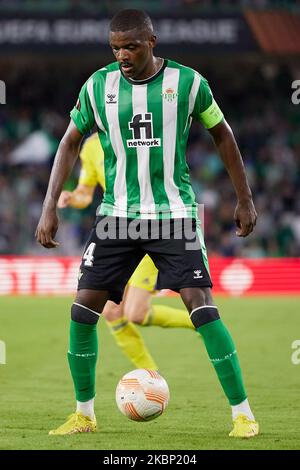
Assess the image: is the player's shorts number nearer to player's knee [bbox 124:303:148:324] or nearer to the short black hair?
the short black hair

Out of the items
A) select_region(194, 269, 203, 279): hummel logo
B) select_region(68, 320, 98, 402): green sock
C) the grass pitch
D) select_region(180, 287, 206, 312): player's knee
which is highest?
select_region(194, 269, 203, 279): hummel logo

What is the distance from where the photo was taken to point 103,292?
6.73 meters

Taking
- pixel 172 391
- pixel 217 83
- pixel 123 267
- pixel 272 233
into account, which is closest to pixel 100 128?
pixel 123 267

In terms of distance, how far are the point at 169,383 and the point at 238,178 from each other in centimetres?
316

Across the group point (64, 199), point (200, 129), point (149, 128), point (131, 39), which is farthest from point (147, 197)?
point (200, 129)

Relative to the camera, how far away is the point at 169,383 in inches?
369

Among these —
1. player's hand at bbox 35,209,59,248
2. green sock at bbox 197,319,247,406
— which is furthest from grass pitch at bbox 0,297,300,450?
player's hand at bbox 35,209,59,248

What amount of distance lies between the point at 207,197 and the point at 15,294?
5056mm

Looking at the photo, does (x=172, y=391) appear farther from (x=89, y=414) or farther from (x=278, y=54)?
(x=278, y=54)

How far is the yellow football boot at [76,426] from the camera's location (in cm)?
668

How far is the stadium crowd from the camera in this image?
71.1ft

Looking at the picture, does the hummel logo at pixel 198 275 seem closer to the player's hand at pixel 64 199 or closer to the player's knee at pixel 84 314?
the player's knee at pixel 84 314

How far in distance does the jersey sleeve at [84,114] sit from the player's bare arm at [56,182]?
4 cm

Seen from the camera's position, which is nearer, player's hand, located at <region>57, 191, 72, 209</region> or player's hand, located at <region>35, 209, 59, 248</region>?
player's hand, located at <region>35, 209, 59, 248</region>
